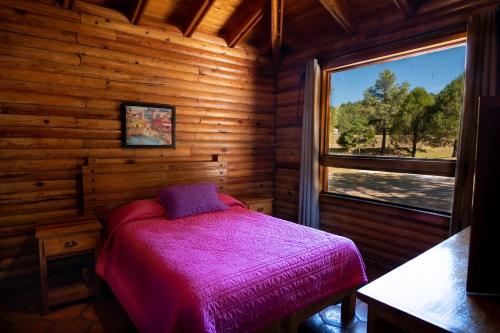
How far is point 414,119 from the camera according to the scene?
3230 mm

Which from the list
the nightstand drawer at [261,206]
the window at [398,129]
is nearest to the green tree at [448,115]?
the window at [398,129]

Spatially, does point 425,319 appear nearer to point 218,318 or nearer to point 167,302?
point 218,318

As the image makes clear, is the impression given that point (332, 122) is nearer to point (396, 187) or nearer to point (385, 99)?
point (385, 99)

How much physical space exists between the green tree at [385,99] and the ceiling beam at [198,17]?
2.12 m

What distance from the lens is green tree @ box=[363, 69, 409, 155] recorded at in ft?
11.1

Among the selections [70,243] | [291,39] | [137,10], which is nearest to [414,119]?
[291,39]

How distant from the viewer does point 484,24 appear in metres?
2.50

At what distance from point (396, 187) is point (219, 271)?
2.42 m

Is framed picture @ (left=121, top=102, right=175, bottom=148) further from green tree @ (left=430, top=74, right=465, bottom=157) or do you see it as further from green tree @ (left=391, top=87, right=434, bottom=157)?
green tree @ (left=430, top=74, right=465, bottom=157)

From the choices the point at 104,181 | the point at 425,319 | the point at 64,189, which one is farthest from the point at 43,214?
the point at 425,319

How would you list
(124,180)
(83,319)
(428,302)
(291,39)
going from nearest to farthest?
(428,302), (83,319), (124,180), (291,39)

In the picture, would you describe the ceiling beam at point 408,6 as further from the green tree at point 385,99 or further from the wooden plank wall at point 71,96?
the wooden plank wall at point 71,96

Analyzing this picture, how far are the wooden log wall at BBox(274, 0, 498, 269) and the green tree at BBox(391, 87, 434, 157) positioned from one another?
22.2 inches

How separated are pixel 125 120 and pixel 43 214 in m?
1.25
